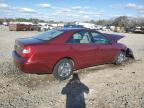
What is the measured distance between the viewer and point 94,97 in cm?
559

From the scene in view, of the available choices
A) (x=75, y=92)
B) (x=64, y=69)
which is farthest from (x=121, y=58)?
(x=75, y=92)

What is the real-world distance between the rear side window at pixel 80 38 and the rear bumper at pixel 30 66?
1.16m

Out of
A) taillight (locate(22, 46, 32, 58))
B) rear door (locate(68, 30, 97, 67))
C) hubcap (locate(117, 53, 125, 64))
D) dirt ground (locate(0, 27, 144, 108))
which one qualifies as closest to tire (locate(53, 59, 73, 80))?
dirt ground (locate(0, 27, 144, 108))

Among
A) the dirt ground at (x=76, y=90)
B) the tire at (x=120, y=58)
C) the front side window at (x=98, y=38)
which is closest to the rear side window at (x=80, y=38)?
the front side window at (x=98, y=38)

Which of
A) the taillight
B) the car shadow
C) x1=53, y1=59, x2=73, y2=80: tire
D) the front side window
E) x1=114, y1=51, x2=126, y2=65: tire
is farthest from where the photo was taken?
x1=114, y1=51, x2=126, y2=65: tire

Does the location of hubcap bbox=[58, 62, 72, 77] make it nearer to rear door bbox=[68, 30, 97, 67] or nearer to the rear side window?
rear door bbox=[68, 30, 97, 67]

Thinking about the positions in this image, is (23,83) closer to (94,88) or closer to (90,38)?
(94,88)

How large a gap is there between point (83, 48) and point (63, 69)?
3.28 ft

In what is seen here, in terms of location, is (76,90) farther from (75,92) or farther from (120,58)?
(120,58)

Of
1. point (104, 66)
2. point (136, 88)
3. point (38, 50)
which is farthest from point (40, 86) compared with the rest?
point (104, 66)

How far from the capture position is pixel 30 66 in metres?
6.34

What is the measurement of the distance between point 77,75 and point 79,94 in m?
1.87

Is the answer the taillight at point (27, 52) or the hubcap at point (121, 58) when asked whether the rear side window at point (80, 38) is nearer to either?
the taillight at point (27, 52)

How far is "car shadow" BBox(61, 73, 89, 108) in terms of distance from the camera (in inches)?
202
